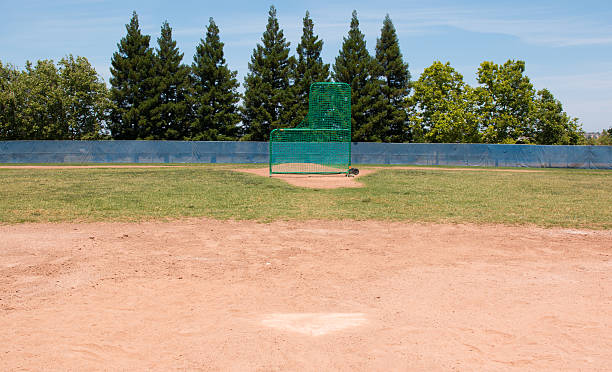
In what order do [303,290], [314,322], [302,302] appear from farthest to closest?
[303,290] < [302,302] < [314,322]

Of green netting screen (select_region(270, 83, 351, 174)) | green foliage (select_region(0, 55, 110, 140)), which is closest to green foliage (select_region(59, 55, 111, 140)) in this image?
green foliage (select_region(0, 55, 110, 140))

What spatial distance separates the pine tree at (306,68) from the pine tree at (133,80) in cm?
1624

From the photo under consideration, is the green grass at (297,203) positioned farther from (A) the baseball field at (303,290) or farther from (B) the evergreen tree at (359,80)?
(B) the evergreen tree at (359,80)

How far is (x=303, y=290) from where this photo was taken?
5672mm

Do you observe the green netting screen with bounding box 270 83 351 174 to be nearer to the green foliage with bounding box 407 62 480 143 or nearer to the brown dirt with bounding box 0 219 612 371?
the brown dirt with bounding box 0 219 612 371

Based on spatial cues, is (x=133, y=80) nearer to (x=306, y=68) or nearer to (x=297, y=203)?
(x=306, y=68)

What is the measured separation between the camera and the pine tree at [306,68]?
2181 inches

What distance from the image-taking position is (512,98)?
57969mm

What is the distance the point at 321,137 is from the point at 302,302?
1278 inches

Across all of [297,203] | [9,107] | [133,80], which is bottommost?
[297,203]

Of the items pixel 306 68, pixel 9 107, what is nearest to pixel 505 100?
pixel 306 68

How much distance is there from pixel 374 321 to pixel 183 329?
1804mm

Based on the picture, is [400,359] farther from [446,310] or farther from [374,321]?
[446,310]

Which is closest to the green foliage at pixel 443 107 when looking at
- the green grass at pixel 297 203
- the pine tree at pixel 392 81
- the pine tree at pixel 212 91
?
the pine tree at pixel 392 81
